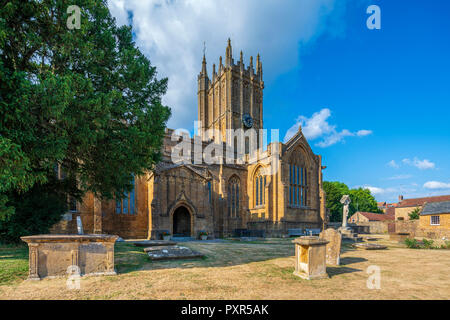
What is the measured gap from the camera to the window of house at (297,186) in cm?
3340

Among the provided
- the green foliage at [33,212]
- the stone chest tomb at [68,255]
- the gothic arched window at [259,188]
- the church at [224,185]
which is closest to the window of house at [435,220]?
the church at [224,185]

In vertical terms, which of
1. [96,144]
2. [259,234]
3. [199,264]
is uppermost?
[96,144]

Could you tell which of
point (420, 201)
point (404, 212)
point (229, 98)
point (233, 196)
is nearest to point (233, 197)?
point (233, 196)

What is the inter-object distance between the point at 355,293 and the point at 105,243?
685 cm

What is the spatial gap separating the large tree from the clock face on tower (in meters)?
37.5

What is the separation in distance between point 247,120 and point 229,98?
579cm

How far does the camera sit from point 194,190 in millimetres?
25656

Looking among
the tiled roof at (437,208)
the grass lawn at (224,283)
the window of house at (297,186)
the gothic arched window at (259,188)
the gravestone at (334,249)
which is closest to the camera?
the grass lawn at (224,283)

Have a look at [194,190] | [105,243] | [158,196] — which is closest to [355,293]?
[105,243]

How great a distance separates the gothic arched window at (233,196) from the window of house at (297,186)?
295 inches

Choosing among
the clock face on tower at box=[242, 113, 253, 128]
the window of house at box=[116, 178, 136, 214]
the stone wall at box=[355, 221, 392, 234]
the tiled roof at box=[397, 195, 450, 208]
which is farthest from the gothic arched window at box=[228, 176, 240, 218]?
the tiled roof at box=[397, 195, 450, 208]

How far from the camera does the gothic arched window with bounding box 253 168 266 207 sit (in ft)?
109

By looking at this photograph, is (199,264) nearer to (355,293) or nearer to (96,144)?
(355,293)

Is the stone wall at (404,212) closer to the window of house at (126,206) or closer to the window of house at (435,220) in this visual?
the window of house at (435,220)
